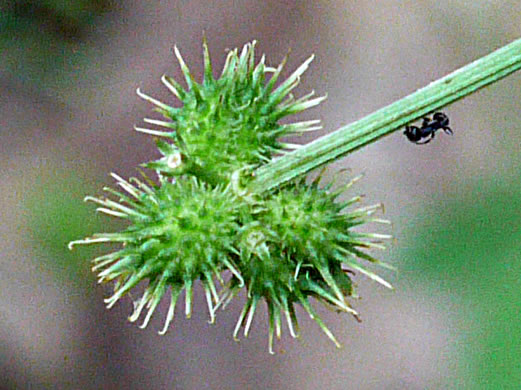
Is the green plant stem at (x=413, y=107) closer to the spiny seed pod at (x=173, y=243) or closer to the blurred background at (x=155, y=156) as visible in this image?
the spiny seed pod at (x=173, y=243)

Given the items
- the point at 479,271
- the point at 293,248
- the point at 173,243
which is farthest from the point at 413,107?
the point at 479,271

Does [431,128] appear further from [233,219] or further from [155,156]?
[155,156]

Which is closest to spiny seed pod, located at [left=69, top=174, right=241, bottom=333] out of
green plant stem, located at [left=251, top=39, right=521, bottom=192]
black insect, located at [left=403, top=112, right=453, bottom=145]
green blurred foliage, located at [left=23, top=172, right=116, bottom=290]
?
green plant stem, located at [left=251, top=39, right=521, bottom=192]

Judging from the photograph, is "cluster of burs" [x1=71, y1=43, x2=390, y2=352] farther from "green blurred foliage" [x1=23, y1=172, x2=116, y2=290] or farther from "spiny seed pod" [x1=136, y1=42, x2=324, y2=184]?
"green blurred foliage" [x1=23, y1=172, x2=116, y2=290]

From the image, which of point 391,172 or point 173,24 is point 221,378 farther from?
point 173,24

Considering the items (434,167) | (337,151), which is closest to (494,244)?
(434,167)
